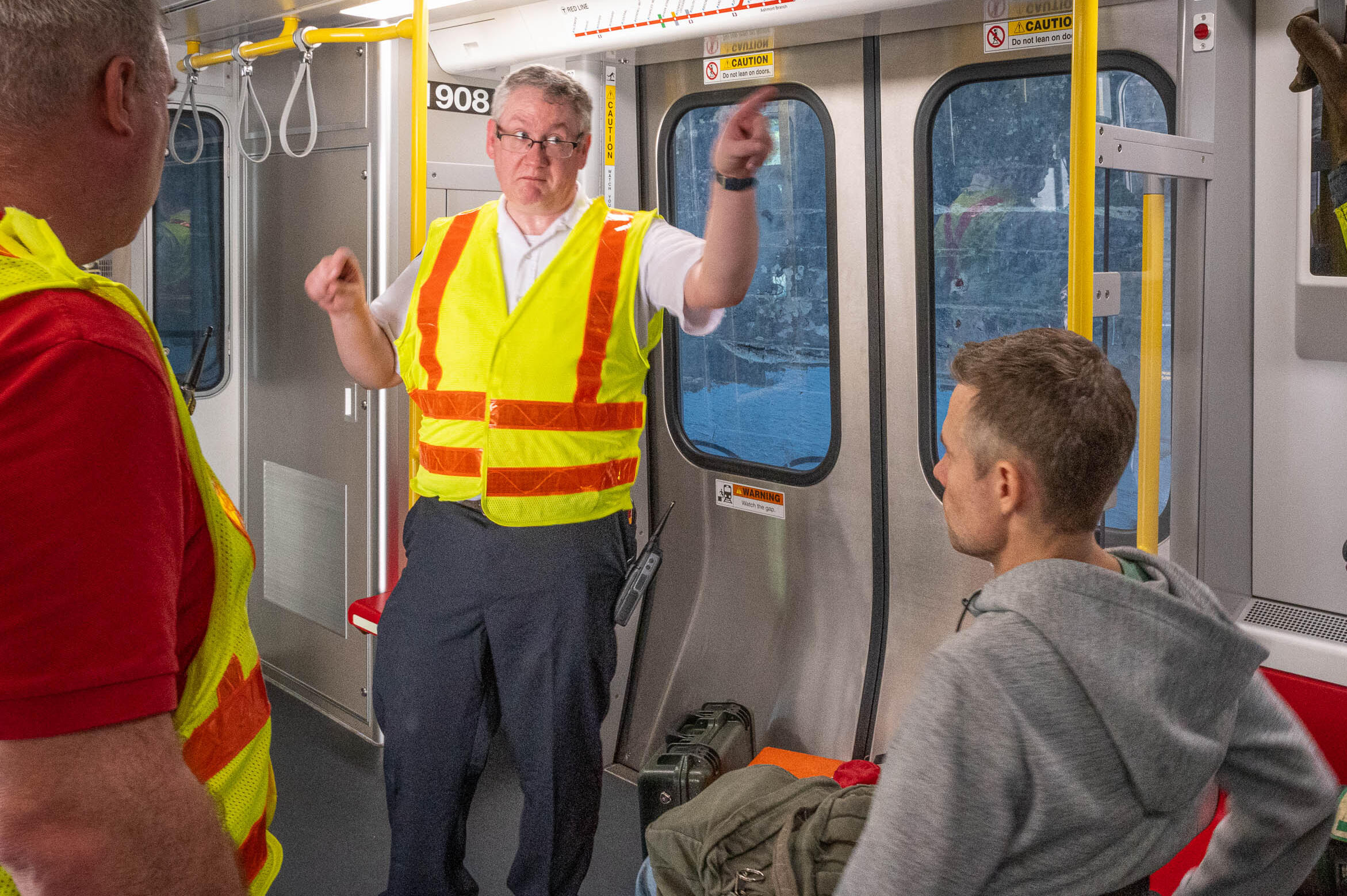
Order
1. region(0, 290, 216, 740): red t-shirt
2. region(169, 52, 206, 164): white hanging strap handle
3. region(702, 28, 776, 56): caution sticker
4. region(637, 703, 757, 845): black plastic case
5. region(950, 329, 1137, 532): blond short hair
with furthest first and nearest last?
region(169, 52, 206, 164): white hanging strap handle → region(702, 28, 776, 56): caution sticker → region(637, 703, 757, 845): black plastic case → region(950, 329, 1137, 532): blond short hair → region(0, 290, 216, 740): red t-shirt

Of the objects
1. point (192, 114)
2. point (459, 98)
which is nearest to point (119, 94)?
point (459, 98)

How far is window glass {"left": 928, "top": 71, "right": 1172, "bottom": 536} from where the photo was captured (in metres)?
2.92

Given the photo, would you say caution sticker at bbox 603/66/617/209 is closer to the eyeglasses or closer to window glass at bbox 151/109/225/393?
the eyeglasses

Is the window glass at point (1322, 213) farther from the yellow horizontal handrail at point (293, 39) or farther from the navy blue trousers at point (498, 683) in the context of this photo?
the yellow horizontal handrail at point (293, 39)

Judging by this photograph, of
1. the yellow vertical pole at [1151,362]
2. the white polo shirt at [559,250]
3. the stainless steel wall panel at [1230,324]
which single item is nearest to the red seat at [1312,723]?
the stainless steel wall panel at [1230,324]

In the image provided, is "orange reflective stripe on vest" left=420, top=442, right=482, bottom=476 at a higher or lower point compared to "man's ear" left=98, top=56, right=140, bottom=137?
lower

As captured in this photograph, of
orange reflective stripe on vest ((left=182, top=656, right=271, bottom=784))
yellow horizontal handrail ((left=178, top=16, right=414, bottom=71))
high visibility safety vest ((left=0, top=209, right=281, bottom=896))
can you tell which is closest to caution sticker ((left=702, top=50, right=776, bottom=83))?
yellow horizontal handrail ((left=178, top=16, right=414, bottom=71))

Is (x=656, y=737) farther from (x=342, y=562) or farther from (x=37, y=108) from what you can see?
(x=37, y=108)

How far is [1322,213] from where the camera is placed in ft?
7.69

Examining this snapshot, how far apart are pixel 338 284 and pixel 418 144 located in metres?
0.53

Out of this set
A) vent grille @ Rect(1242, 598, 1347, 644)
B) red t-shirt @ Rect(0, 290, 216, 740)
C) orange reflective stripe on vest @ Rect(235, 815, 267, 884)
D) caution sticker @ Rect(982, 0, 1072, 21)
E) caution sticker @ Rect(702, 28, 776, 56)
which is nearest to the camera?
red t-shirt @ Rect(0, 290, 216, 740)

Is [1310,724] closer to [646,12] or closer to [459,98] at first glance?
[646,12]

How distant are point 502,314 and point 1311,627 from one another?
205 centimetres

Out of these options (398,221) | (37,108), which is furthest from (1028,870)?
(398,221)
